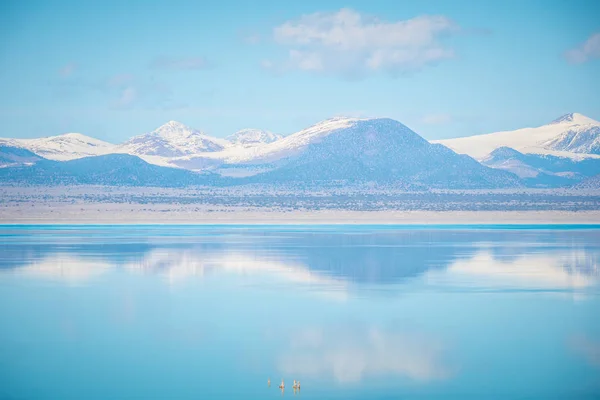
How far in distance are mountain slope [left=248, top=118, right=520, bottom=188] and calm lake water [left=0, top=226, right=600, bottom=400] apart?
9224 cm

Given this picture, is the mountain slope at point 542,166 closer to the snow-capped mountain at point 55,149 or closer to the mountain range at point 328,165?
the mountain range at point 328,165

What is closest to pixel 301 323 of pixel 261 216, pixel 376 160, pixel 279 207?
pixel 261 216

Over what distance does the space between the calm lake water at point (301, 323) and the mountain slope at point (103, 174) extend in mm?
82229

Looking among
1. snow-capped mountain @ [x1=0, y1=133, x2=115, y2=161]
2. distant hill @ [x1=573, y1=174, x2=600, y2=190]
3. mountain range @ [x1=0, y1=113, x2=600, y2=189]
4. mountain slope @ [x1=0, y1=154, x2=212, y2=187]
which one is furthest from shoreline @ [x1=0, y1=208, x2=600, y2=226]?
snow-capped mountain @ [x1=0, y1=133, x2=115, y2=161]

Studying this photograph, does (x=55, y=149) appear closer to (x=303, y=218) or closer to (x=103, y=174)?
(x=103, y=174)

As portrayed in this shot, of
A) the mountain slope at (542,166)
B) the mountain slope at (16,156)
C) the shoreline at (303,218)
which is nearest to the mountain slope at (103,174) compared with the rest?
the mountain slope at (16,156)

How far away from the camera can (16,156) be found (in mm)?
159875

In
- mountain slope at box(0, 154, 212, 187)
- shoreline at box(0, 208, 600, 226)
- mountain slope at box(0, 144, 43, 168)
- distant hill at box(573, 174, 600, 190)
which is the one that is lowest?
shoreline at box(0, 208, 600, 226)

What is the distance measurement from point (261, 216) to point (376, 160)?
62851 mm

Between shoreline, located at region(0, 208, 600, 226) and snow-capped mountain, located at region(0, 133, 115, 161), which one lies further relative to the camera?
snow-capped mountain, located at region(0, 133, 115, 161)

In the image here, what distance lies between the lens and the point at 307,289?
33.5 m

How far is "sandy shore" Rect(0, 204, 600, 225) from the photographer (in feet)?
285

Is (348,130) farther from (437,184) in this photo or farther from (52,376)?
(52,376)

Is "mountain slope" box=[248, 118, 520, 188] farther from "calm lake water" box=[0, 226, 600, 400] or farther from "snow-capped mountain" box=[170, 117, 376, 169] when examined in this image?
"calm lake water" box=[0, 226, 600, 400]
